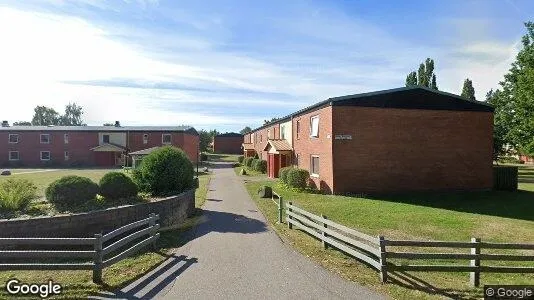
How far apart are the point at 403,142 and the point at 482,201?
5.47 metres

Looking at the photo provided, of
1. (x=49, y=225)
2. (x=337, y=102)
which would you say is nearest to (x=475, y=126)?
(x=337, y=102)

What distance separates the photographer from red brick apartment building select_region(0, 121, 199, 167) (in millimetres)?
50750

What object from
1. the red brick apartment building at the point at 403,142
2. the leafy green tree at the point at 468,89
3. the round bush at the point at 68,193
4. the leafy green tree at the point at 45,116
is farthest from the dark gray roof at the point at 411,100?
the leafy green tree at the point at 45,116

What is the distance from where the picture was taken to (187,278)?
816 centimetres

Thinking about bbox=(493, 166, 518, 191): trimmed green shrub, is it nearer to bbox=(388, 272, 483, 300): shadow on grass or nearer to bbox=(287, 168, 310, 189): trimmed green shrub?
bbox=(287, 168, 310, 189): trimmed green shrub

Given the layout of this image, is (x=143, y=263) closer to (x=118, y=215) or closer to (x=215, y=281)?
(x=215, y=281)

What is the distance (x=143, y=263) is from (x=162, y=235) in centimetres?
327

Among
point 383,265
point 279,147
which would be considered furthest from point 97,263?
point 279,147

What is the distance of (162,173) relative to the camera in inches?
623

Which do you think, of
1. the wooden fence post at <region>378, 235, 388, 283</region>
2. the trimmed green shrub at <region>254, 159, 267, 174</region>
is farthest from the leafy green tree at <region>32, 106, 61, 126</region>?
the wooden fence post at <region>378, 235, 388, 283</region>

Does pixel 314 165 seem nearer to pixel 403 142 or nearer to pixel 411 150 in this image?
pixel 403 142

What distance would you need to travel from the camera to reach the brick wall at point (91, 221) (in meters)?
10.4

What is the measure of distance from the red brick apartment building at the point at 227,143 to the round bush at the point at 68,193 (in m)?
79.6

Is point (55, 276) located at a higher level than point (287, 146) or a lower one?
lower
